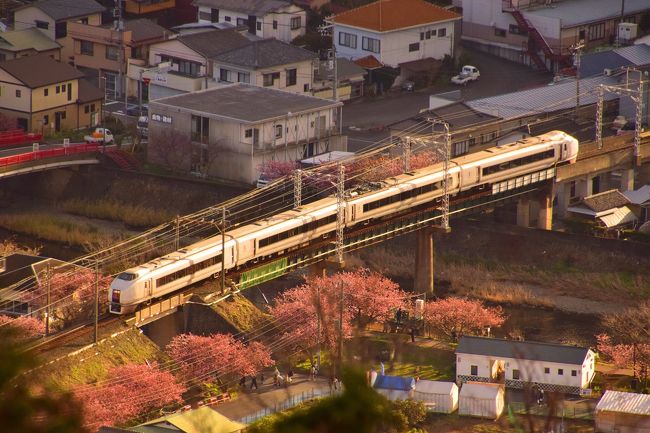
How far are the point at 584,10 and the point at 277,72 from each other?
38.2 ft

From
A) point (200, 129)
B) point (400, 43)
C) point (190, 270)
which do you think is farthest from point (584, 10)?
point (190, 270)

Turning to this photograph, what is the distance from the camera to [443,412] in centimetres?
2353

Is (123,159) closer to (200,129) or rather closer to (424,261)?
(200,129)

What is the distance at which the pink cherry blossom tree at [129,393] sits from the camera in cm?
2177

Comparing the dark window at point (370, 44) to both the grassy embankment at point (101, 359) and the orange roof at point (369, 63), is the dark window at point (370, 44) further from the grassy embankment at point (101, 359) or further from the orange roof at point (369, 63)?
the grassy embankment at point (101, 359)

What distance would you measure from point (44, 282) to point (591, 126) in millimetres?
17924

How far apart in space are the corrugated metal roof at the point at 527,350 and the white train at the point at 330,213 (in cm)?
427

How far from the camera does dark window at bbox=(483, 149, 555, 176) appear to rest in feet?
108

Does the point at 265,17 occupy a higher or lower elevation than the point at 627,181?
higher

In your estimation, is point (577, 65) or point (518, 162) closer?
point (518, 162)

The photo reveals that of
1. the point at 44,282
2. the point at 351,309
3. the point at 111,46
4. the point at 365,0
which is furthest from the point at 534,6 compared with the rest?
the point at 44,282

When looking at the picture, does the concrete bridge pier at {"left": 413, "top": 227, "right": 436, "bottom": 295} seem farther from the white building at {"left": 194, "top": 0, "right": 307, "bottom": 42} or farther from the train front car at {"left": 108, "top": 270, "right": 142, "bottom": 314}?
the white building at {"left": 194, "top": 0, "right": 307, "bottom": 42}

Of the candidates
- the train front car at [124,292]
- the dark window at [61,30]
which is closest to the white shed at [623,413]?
the train front car at [124,292]

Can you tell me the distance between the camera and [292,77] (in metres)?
41.9
